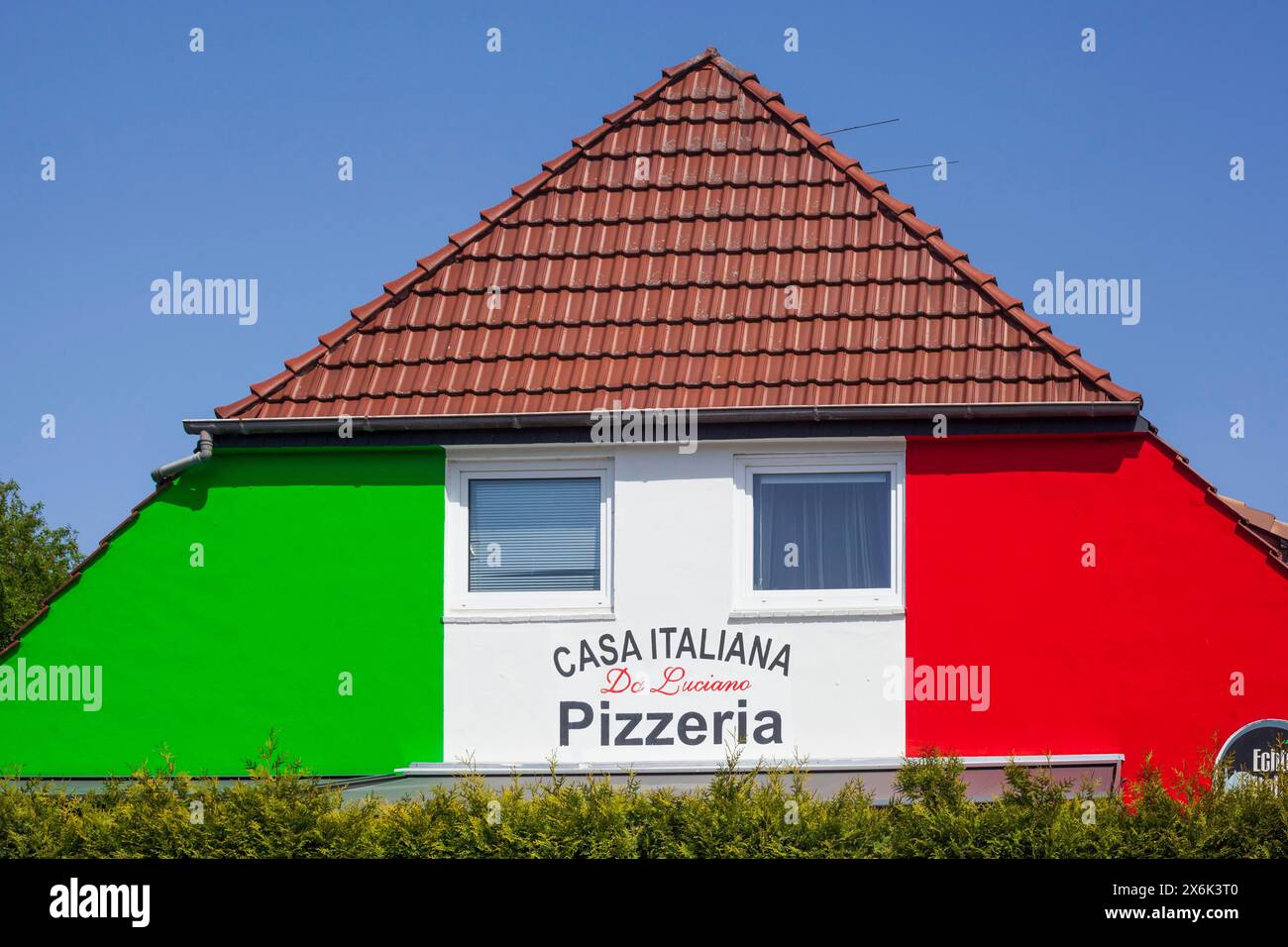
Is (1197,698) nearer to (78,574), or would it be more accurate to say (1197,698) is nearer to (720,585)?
(720,585)

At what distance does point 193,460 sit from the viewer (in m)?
13.0

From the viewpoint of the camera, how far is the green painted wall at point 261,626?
42.3 feet

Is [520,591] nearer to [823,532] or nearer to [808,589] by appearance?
[808,589]

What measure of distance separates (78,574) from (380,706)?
2.78 meters

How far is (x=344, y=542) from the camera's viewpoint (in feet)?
42.9

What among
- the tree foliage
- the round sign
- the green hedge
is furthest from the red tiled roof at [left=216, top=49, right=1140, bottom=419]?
the tree foliage

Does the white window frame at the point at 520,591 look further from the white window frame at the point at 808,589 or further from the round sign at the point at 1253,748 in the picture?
the round sign at the point at 1253,748

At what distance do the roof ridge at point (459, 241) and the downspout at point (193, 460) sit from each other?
1.04 ft

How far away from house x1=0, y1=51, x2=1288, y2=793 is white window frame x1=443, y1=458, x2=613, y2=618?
0.9 inches

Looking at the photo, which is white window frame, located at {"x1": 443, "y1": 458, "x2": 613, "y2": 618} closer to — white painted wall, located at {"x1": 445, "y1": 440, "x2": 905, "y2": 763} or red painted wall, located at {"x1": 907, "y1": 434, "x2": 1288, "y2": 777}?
white painted wall, located at {"x1": 445, "y1": 440, "x2": 905, "y2": 763}

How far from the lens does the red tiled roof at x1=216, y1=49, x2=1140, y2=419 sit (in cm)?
1293

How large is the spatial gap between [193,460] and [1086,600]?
715cm
